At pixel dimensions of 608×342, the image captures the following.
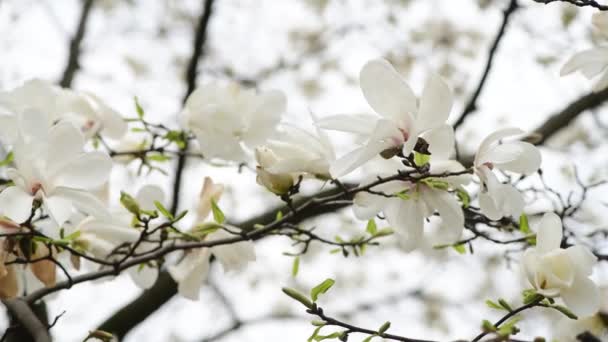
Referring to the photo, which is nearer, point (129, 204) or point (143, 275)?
point (129, 204)

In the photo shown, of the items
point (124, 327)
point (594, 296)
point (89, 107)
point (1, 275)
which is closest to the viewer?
point (594, 296)

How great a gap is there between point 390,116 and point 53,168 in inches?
13.7

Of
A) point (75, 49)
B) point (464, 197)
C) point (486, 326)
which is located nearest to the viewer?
point (486, 326)

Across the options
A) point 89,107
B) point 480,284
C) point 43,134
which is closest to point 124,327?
point 89,107

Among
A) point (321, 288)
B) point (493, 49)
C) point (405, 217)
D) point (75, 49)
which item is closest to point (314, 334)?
point (321, 288)

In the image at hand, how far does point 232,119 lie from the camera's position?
0.97 meters

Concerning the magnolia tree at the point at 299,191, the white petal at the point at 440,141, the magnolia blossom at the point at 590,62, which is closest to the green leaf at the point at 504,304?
the magnolia tree at the point at 299,191

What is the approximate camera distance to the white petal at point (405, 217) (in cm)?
71

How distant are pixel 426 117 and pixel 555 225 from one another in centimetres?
16

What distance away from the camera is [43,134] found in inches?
26.9

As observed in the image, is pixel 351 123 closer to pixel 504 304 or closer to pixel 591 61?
pixel 504 304

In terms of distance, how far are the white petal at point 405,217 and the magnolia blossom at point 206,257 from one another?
22cm

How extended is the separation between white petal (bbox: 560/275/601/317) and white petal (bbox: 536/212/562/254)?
38 mm

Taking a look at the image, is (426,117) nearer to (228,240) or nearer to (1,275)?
(228,240)
